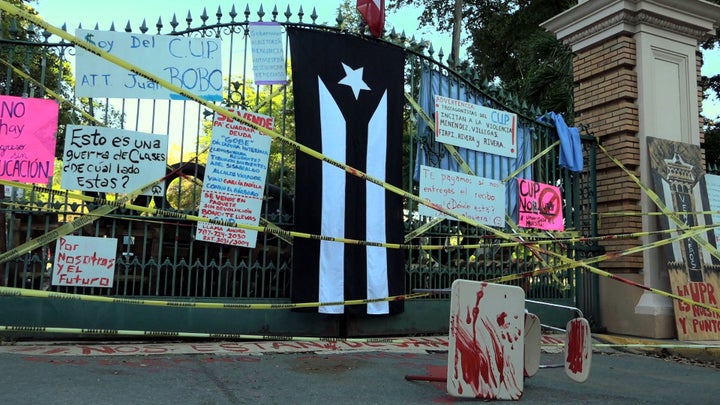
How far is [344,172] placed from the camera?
20.9ft

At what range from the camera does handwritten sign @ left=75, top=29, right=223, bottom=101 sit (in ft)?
19.3

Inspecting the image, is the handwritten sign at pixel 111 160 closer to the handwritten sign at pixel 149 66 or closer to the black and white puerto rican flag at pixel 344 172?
the handwritten sign at pixel 149 66

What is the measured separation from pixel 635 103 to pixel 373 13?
3.93m

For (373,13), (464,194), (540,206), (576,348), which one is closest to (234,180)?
(373,13)

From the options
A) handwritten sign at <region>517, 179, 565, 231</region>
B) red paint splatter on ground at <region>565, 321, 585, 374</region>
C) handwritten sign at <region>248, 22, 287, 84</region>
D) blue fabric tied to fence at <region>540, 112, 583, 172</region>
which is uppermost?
handwritten sign at <region>248, 22, 287, 84</region>

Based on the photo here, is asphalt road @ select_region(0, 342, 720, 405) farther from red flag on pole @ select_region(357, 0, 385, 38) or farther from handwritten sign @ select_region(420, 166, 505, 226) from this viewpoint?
red flag on pole @ select_region(357, 0, 385, 38)

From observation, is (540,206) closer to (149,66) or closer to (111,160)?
(149,66)

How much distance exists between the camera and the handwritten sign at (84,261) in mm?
5562

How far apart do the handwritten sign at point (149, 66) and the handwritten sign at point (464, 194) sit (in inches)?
103

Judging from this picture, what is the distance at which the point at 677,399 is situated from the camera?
4.50 meters

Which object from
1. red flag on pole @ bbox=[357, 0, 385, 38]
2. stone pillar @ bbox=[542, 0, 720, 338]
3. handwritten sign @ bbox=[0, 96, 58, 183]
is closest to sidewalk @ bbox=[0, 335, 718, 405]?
stone pillar @ bbox=[542, 0, 720, 338]

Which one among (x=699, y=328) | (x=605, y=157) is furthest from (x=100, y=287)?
(x=699, y=328)

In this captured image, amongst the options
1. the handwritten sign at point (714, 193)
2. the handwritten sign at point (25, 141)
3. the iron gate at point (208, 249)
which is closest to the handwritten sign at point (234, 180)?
the iron gate at point (208, 249)

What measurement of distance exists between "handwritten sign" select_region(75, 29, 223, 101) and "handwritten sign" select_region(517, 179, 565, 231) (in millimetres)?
4031
